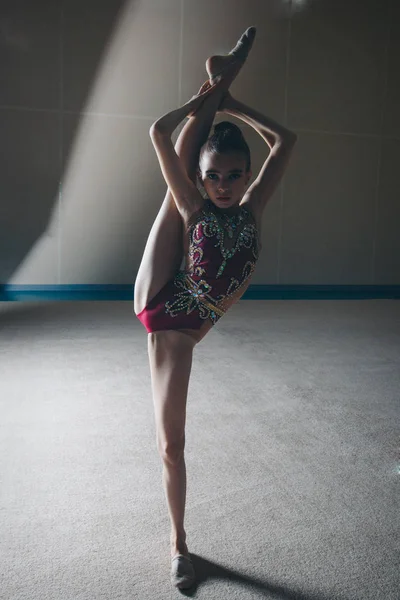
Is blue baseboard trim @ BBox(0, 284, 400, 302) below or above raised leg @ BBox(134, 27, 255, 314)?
below

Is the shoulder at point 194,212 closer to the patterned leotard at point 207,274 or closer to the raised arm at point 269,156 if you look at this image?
the patterned leotard at point 207,274

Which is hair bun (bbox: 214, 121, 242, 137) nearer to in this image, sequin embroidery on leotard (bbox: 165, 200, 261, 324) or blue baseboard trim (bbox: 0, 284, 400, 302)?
sequin embroidery on leotard (bbox: 165, 200, 261, 324)

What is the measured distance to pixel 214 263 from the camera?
161cm

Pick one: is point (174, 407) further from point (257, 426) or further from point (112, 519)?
point (257, 426)

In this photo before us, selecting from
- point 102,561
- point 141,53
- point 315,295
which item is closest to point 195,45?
point 141,53

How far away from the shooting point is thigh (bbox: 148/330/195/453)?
64.2 inches

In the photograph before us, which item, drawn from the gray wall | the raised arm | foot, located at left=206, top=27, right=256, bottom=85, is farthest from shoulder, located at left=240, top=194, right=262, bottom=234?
the gray wall

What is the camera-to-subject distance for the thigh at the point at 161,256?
1.65 m

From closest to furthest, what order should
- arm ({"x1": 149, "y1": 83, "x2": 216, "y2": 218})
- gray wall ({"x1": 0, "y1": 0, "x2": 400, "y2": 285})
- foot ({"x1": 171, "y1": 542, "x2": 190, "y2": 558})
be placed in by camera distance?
arm ({"x1": 149, "y1": 83, "x2": 216, "y2": 218}) → foot ({"x1": 171, "y1": 542, "x2": 190, "y2": 558}) → gray wall ({"x1": 0, "y1": 0, "x2": 400, "y2": 285})

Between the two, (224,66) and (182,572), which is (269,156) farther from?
Result: (182,572)

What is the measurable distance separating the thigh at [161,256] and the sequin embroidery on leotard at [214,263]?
0.04 metres

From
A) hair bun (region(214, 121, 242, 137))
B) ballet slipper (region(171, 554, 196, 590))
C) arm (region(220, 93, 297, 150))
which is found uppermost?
arm (region(220, 93, 297, 150))

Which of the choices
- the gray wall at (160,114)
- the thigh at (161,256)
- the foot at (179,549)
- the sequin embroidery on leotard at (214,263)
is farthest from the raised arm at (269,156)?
the gray wall at (160,114)

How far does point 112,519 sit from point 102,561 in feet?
0.79
